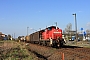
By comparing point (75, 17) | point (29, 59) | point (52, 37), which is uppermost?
point (75, 17)

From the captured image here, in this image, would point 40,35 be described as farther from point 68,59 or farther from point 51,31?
point 68,59

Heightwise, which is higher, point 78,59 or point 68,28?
point 68,28

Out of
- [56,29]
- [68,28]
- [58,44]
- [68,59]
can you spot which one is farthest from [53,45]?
[68,28]

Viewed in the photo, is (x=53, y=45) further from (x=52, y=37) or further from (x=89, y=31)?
(x=89, y=31)

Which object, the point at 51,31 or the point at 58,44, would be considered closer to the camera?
the point at 58,44

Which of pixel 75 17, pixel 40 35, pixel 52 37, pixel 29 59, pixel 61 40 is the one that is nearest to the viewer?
pixel 29 59

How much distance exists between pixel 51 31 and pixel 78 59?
1945 cm

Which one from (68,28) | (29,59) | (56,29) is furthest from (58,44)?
(68,28)

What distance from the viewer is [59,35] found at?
33.6m

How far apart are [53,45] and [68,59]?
1619 cm

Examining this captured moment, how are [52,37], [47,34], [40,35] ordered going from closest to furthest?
1. [52,37]
2. [47,34]
3. [40,35]

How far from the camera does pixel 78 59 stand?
15031mm

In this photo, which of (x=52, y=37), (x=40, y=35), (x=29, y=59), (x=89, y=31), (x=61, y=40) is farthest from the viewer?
(x=89, y=31)

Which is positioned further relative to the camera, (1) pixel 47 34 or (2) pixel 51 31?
(1) pixel 47 34
